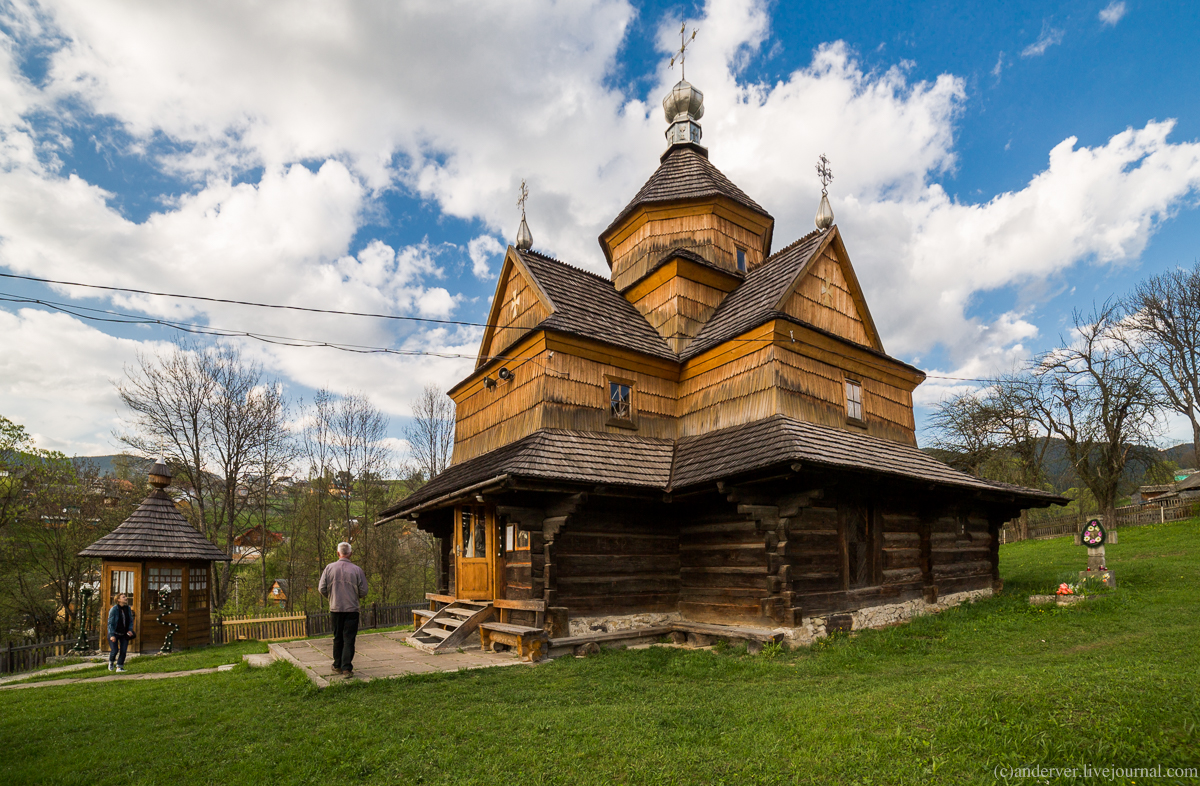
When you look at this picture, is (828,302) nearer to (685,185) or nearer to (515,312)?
(685,185)

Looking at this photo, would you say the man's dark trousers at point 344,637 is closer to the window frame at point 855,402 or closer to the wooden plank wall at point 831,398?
the wooden plank wall at point 831,398

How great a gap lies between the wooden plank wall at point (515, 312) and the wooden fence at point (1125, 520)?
2474cm

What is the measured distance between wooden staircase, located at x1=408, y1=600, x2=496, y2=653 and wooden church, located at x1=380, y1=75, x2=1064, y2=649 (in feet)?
0.24

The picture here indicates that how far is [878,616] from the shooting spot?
11602mm

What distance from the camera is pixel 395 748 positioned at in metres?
5.36

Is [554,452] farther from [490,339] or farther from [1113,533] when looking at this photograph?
[1113,533]

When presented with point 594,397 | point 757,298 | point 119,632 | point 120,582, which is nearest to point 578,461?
point 594,397

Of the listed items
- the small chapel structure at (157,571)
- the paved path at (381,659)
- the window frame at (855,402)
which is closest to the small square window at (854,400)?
the window frame at (855,402)

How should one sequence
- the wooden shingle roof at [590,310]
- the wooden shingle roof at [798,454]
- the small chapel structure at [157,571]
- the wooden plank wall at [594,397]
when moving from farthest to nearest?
the small chapel structure at [157,571] → the wooden shingle roof at [590,310] → the wooden plank wall at [594,397] → the wooden shingle roof at [798,454]

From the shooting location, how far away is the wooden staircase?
10.8 metres

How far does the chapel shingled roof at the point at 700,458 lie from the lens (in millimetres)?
9891

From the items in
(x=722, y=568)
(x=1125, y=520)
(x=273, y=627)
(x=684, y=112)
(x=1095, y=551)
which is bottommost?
(x=273, y=627)

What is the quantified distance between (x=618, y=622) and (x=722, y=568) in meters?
2.17

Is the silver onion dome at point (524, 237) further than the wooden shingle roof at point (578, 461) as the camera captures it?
Yes
